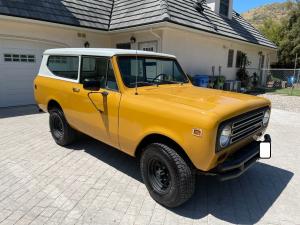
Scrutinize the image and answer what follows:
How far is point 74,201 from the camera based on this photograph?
3.29 m

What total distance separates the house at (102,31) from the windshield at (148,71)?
16.9 ft

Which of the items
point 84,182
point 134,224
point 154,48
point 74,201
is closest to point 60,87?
point 84,182

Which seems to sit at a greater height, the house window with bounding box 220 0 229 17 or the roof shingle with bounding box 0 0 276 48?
the house window with bounding box 220 0 229 17

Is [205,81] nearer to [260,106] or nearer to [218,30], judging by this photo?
[218,30]

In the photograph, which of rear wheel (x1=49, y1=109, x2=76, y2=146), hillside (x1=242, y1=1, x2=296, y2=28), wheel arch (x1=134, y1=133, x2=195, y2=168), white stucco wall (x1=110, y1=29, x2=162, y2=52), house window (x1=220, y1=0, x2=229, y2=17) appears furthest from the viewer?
hillside (x1=242, y1=1, x2=296, y2=28)

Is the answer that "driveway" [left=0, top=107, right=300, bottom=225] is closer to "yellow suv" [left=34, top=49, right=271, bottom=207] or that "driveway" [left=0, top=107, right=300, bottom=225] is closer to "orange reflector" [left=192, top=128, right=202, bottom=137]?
"yellow suv" [left=34, top=49, right=271, bottom=207]

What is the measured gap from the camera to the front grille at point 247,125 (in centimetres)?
297

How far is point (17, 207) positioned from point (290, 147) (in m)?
5.56

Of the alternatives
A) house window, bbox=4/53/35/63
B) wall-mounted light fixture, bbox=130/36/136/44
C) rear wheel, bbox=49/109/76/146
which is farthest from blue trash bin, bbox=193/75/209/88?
rear wheel, bbox=49/109/76/146

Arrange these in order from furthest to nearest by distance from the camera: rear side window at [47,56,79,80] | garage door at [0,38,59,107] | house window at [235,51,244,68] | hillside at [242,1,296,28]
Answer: hillside at [242,1,296,28]
house window at [235,51,244,68]
garage door at [0,38,59,107]
rear side window at [47,56,79,80]

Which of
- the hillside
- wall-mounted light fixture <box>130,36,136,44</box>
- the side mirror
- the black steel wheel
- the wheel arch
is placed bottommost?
the black steel wheel

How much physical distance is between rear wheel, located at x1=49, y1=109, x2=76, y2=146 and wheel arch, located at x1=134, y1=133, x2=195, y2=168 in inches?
82.5

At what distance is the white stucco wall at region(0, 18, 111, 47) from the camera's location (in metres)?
8.62

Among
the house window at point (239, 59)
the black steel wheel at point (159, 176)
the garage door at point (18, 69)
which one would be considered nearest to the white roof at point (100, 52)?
the black steel wheel at point (159, 176)
